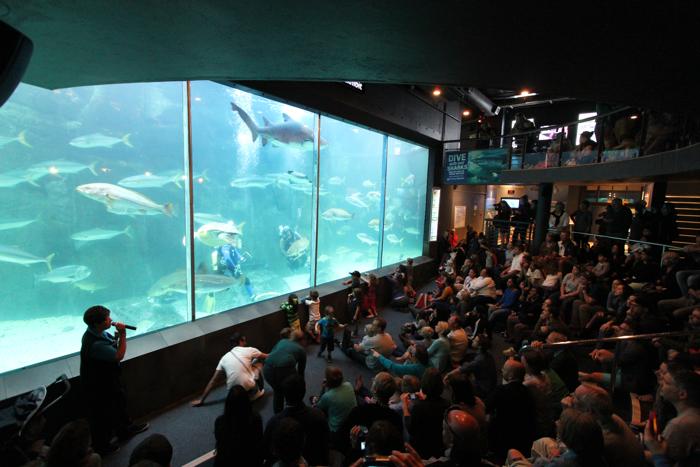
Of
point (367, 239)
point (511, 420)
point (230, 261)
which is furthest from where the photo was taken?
point (367, 239)

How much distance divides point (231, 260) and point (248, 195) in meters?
1.69

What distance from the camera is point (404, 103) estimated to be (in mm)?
8859

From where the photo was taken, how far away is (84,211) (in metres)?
4.13

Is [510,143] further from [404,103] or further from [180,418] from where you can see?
[180,418]

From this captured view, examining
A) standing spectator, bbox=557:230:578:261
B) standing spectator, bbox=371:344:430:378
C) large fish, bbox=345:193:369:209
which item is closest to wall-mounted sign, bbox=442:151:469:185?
large fish, bbox=345:193:369:209

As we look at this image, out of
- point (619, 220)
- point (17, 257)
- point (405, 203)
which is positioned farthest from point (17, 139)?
point (405, 203)

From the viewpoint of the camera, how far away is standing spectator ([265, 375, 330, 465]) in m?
2.11

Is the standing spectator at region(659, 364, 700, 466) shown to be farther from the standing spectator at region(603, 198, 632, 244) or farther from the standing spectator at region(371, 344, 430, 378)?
the standing spectator at region(603, 198, 632, 244)

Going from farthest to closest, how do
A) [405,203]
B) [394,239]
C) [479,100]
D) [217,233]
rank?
[405,203] → [394,239] → [479,100] → [217,233]

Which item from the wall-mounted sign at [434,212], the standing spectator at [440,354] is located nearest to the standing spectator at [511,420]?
the standing spectator at [440,354]

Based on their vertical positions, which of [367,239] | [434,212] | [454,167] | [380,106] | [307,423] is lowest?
[307,423]

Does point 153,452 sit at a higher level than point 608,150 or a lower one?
lower

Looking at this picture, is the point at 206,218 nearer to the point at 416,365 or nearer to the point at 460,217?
the point at 416,365

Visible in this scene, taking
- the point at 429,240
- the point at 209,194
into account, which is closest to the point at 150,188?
→ the point at 209,194
